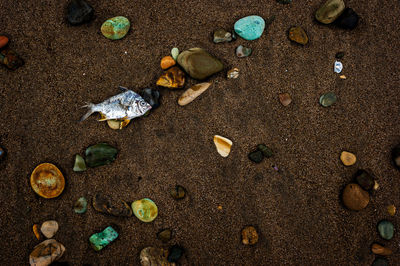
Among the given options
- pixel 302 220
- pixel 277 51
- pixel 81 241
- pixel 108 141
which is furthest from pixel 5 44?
pixel 302 220

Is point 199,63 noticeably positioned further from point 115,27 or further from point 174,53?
point 115,27

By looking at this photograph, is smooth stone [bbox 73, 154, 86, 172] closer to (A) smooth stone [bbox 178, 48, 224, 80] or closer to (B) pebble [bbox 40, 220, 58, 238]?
(B) pebble [bbox 40, 220, 58, 238]

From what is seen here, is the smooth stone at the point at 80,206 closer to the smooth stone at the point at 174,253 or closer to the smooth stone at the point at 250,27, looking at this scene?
the smooth stone at the point at 174,253

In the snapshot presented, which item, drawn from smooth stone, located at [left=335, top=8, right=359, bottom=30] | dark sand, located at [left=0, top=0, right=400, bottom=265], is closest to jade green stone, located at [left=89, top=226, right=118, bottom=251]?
dark sand, located at [left=0, top=0, right=400, bottom=265]

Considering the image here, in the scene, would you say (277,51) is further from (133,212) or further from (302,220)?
(133,212)

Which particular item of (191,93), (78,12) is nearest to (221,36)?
(191,93)

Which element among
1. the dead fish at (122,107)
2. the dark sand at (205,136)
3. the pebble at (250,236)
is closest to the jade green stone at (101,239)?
the dark sand at (205,136)
